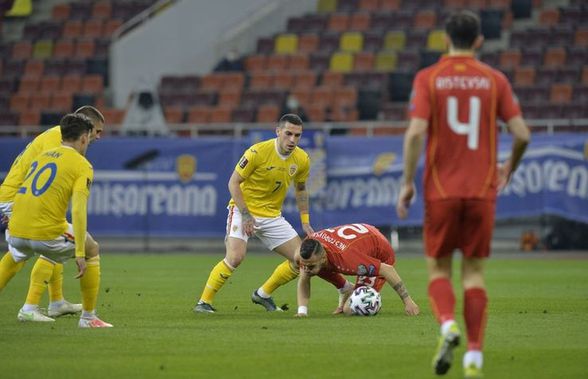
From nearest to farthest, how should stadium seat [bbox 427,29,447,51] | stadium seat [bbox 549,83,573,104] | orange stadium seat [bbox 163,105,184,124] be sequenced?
stadium seat [bbox 549,83,573,104]
stadium seat [bbox 427,29,447,51]
orange stadium seat [bbox 163,105,184,124]

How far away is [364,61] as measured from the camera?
35.4 meters

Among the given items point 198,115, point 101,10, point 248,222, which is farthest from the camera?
point 101,10

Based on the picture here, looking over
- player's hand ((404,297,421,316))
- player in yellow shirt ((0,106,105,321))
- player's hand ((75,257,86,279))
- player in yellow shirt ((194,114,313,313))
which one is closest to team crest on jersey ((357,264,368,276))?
player's hand ((404,297,421,316))

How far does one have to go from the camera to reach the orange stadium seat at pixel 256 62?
121 feet

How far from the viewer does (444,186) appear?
28.3 ft

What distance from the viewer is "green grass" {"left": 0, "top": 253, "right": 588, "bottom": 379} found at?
907 centimetres

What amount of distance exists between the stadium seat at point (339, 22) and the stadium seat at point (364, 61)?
2.45m

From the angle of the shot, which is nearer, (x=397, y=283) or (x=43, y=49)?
(x=397, y=283)

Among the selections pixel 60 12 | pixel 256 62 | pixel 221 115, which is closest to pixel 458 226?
pixel 221 115

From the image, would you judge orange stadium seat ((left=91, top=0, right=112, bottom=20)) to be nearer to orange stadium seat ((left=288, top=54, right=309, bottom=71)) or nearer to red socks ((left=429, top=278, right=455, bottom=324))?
orange stadium seat ((left=288, top=54, right=309, bottom=71))

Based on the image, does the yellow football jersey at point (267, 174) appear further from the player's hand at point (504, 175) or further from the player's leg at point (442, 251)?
the player's hand at point (504, 175)

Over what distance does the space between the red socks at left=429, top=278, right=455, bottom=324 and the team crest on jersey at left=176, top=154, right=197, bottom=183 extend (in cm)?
2029

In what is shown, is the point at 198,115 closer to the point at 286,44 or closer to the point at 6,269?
the point at 286,44

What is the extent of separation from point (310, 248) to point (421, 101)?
4.75m
